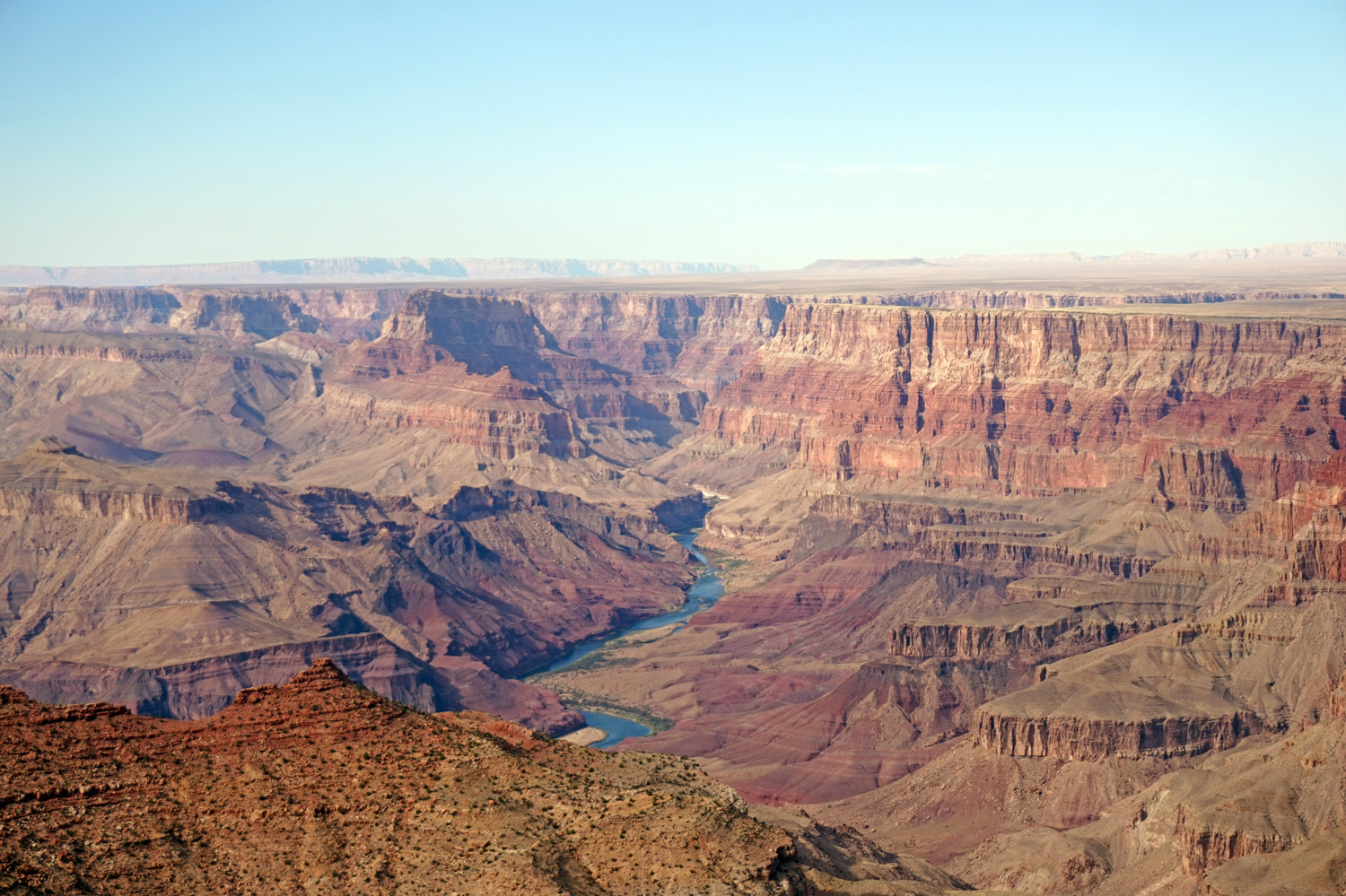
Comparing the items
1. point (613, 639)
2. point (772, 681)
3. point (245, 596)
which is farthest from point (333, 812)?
point (613, 639)

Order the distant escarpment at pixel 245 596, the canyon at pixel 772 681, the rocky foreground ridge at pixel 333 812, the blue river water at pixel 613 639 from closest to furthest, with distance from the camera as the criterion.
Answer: the rocky foreground ridge at pixel 333 812
the canyon at pixel 772 681
the blue river water at pixel 613 639
the distant escarpment at pixel 245 596

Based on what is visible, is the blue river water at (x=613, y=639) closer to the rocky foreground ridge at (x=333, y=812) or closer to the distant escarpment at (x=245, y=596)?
the distant escarpment at (x=245, y=596)

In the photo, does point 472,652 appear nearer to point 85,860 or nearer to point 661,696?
point 661,696

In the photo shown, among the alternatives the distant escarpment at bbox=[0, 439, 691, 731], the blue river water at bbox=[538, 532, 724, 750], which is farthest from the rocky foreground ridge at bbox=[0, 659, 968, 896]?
the distant escarpment at bbox=[0, 439, 691, 731]

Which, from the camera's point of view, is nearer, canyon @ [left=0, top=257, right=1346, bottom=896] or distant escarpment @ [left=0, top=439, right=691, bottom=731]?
canyon @ [left=0, top=257, right=1346, bottom=896]

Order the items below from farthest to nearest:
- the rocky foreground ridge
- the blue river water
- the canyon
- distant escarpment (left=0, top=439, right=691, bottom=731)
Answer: distant escarpment (left=0, top=439, right=691, bottom=731) < the blue river water < the canyon < the rocky foreground ridge

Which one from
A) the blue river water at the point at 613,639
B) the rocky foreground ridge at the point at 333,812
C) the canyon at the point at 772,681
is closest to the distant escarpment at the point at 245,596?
the canyon at the point at 772,681

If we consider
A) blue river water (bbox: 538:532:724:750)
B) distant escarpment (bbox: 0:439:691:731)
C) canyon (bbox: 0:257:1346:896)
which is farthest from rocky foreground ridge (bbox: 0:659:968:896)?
distant escarpment (bbox: 0:439:691:731)

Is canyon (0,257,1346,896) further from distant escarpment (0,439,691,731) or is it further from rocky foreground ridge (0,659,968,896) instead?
distant escarpment (0,439,691,731)

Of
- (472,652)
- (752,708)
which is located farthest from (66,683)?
(752,708)

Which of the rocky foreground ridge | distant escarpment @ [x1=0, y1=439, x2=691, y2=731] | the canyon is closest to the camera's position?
the rocky foreground ridge

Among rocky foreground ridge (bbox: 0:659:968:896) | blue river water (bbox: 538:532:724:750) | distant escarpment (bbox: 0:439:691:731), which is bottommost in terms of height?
blue river water (bbox: 538:532:724:750)

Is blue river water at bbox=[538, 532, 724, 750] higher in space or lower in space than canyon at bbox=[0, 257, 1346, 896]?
lower
